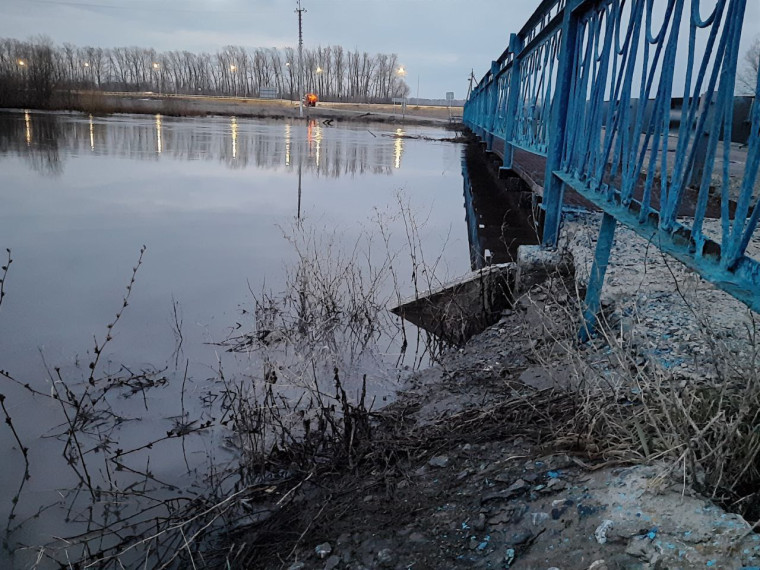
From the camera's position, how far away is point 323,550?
7.53 feet

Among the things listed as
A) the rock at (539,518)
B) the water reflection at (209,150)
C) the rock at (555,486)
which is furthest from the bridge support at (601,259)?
the water reflection at (209,150)

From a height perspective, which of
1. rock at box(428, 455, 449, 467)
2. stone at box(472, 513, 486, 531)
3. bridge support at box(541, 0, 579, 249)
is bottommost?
rock at box(428, 455, 449, 467)

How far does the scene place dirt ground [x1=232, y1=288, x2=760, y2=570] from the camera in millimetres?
1739

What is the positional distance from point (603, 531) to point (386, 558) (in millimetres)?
752

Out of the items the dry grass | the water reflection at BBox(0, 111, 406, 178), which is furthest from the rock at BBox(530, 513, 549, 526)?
the water reflection at BBox(0, 111, 406, 178)

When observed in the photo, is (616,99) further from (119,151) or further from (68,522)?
(119,151)

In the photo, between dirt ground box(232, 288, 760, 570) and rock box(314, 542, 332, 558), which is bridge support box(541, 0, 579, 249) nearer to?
dirt ground box(232, 288, 760, 570)

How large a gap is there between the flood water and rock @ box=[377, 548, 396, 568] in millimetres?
1635

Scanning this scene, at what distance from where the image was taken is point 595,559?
1758 mm

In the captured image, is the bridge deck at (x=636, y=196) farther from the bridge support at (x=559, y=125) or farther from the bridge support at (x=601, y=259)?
the bridge support at (x=601, y=259)

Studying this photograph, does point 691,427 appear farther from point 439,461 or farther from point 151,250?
point 151,250

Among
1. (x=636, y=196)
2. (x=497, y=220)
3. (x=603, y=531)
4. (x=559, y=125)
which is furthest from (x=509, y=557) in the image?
(x=497, y=220)


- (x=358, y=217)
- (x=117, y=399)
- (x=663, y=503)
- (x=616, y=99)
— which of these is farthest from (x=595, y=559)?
(x=358, y=217)

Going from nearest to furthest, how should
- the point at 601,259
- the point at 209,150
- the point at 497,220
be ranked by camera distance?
the point at 601,259, the point at 497,220, the point at 209,150
